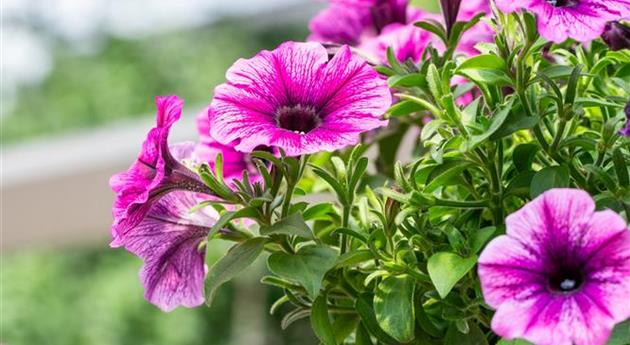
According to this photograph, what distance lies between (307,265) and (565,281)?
136mm

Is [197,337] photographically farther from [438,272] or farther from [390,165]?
[438,272]

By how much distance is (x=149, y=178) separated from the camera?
21.1 inches

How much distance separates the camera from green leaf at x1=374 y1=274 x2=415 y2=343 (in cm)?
51

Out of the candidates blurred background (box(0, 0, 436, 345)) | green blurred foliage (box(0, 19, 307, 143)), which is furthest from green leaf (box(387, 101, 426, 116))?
green blurred foliage (box(0, 19, 307, 143))

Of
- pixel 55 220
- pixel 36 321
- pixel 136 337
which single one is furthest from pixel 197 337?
pixel 55 220

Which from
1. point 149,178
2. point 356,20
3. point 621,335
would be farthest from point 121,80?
point 621,335

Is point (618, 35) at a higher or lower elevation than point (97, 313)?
higher

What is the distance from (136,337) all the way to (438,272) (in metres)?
3.59

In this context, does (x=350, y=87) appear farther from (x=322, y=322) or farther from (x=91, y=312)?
(x=91, y=312)

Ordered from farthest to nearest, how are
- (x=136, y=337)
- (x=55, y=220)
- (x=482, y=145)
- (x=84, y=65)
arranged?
1. (x=84, y=65)
2. (x=136, y=337)
3. (x=55, y=220)
4. (x=482, y=145)

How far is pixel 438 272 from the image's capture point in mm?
489

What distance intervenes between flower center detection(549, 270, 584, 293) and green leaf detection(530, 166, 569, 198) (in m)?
0.06

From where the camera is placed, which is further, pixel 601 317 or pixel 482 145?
pixel 482 145

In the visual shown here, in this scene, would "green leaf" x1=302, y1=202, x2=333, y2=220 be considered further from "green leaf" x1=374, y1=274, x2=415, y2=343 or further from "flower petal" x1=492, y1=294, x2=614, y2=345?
"flower petal" x1=492, y1=294, x2=614, y2=345
